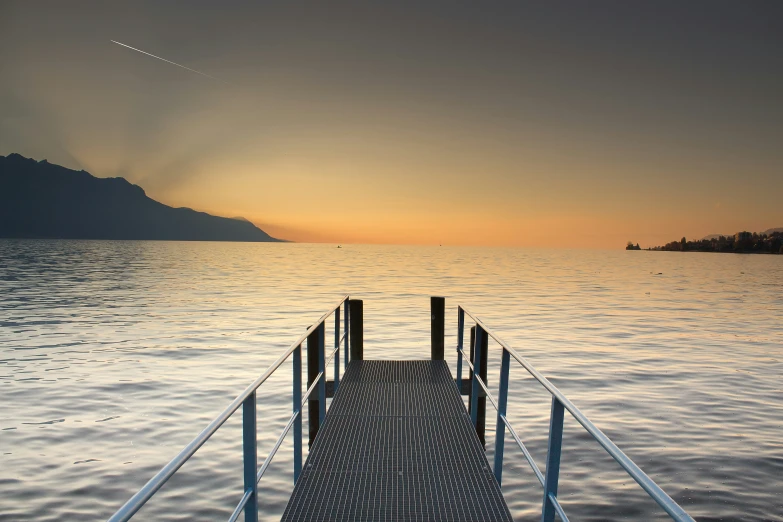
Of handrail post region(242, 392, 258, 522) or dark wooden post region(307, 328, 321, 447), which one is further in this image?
dark wooden post region(307, 328, 321, 447)

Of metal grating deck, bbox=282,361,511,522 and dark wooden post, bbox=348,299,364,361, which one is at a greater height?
dark wooden post, bbox=348,299,364,361

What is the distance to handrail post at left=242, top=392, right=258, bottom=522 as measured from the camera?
3.52m

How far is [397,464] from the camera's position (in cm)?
543

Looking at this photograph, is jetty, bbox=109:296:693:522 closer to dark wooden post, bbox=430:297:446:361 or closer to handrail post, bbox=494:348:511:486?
handrail post, bbox=494:348:511:486

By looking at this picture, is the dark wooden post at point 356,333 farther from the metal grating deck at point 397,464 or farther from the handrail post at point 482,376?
the handrail post at point 482,376

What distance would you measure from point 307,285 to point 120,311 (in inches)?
802

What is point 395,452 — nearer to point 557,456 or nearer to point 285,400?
point 557,456

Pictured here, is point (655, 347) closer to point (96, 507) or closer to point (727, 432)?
point (727, 432)

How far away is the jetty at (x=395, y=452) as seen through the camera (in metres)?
3.50

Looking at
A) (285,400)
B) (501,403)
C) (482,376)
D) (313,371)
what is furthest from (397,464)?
(285,400)

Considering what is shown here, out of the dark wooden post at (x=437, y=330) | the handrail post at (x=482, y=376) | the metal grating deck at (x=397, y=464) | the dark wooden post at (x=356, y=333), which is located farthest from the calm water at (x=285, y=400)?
the dark wooden post at (x=356, y=333)

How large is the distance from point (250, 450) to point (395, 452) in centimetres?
248

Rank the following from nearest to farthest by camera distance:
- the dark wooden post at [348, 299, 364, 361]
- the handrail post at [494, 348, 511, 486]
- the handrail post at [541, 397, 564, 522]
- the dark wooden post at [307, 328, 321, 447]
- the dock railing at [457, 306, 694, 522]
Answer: the dock railing at [457, 306, 694, 522] → the handrail post at [541, 397, 564, 522] → the handrail post at [494, 348, 511, 486] → the dark wooden post at [307, 328, 321, 447] → the dark wooden post at [348, 299, 364, 361]

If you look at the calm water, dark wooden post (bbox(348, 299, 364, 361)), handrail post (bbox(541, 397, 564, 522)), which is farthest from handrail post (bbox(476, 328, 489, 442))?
handrail post (bbox(541, 397, 564, 522))
